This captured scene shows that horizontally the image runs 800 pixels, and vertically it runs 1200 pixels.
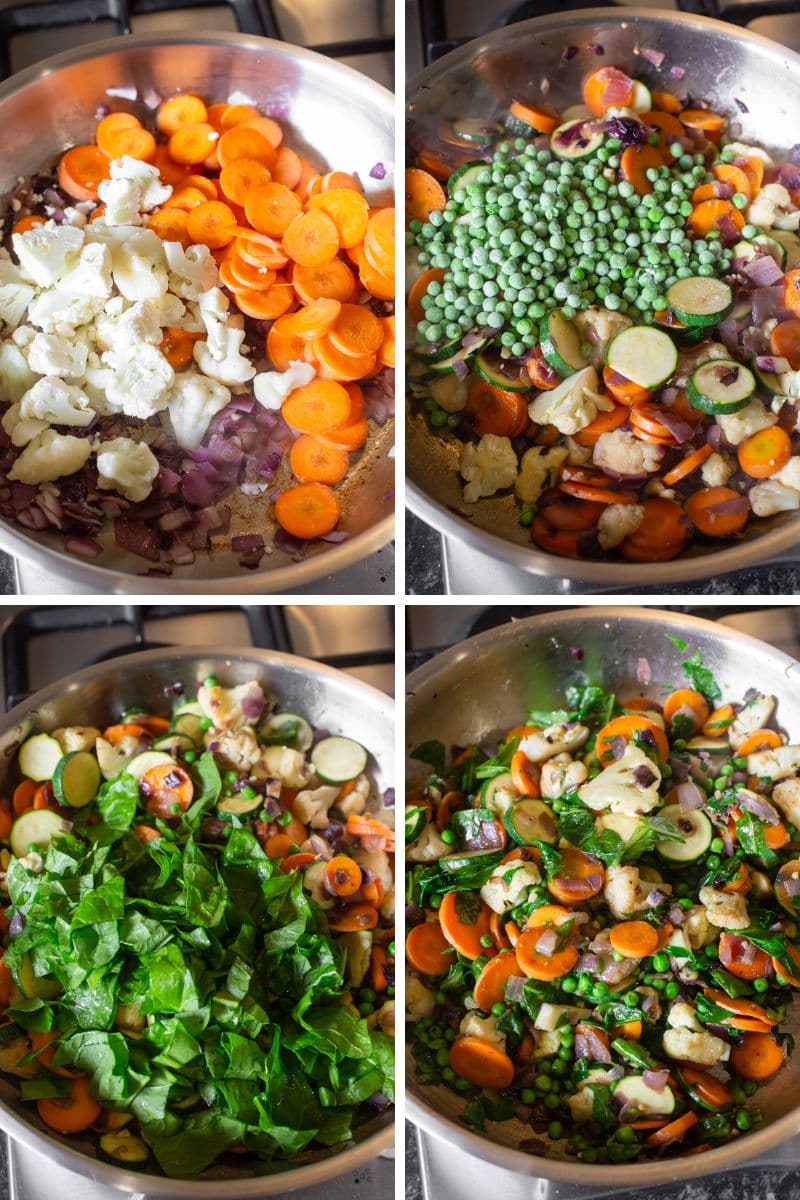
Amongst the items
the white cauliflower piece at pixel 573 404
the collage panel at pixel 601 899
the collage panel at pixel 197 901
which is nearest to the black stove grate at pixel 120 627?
the collage panel at pixel 197 901

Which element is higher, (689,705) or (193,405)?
(193,405)

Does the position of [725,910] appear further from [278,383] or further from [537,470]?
[278,383]

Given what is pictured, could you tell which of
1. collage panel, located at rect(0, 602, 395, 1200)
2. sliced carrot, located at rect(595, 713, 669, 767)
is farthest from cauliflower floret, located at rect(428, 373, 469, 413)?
sliced carrot, located at rect(595, 713, 669, 767)

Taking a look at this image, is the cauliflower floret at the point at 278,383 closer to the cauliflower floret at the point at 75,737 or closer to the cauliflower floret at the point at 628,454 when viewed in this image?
the cauliflower floret at the point at 628,454

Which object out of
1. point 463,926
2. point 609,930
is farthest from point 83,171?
point 609,930

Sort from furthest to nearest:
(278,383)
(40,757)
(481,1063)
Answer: (40,757)
(278,383)
(481,1063)
